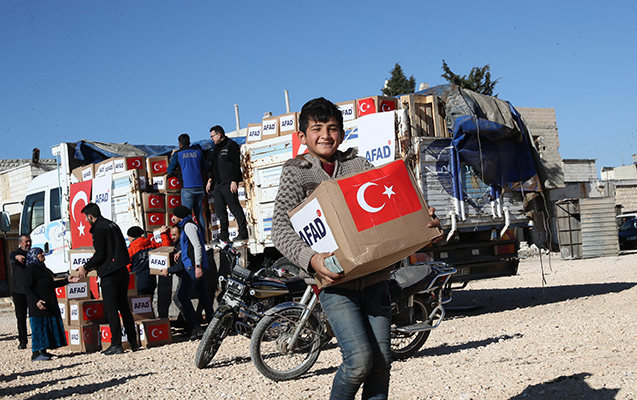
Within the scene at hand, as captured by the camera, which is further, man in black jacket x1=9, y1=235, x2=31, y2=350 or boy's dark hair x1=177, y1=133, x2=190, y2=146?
boy's dark hair x1=177, y1=133, x2=190, y2=146

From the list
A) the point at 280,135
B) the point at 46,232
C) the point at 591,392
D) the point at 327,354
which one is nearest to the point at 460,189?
the point at 280,135

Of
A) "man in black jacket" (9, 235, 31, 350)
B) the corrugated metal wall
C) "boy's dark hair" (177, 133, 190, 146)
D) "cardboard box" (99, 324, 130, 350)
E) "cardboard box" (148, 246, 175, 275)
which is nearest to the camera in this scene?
"cardboard box" (99, 324, 130, 350)

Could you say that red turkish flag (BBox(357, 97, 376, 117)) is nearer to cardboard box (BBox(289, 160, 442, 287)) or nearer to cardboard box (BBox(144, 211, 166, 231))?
cardboard box (BBox(144, 211, 166, 231))

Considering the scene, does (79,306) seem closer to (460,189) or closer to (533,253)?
(460,189)

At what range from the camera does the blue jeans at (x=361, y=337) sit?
9.42ft

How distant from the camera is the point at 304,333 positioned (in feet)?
18.6

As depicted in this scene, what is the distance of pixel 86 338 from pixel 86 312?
359mm

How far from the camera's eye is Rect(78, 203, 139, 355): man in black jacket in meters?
7.77

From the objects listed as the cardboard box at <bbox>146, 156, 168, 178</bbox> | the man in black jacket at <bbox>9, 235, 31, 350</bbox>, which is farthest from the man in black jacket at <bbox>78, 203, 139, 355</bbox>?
the cardboard box at <bbox>146, 156, 168, 178</bbox>

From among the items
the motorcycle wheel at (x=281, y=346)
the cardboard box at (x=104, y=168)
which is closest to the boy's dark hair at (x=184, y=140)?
the cardboard box at (x=104, y=168)

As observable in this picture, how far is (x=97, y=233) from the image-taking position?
7.88 m

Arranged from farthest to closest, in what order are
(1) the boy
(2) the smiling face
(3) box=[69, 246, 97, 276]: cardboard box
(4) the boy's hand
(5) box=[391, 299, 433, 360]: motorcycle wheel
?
(3) box=[69, 246, 97, 276]: cardboard box < (5) box=[391, 299, 433, 360]: motorcycle wheel < (2) the smiling face < (1) the boy < (4) the boy's hand

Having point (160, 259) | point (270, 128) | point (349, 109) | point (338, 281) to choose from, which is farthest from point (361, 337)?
point (270, 128)

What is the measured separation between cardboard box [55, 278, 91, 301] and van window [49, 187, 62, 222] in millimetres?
3796
